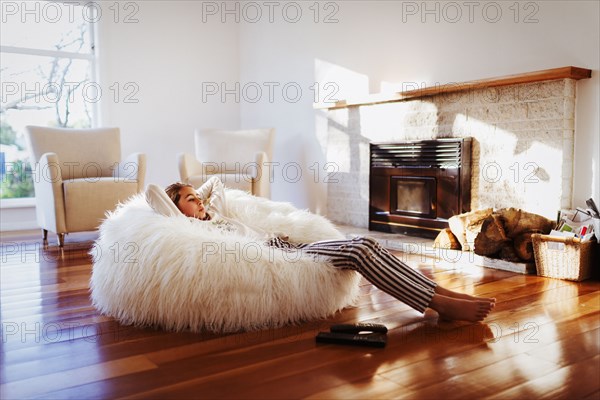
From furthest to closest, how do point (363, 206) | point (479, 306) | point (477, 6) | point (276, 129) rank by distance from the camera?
1. point (276, 129)
2. point (363, 206)
3. point (477, 6)
4. point (479, 306)

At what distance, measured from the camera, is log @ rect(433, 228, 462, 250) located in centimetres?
364

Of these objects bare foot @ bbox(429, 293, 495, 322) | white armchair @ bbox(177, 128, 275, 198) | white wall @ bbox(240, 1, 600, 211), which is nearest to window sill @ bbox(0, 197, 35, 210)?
white armchair @ bbox(177, 128, 275, 198)

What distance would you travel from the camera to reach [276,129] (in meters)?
5.95

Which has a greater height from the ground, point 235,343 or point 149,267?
point 149,267

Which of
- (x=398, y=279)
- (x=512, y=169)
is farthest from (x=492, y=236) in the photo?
(x=398, y=279)

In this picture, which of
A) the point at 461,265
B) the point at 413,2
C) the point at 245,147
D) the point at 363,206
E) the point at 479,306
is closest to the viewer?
the point at 479,306

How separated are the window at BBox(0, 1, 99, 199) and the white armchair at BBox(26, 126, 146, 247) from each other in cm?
98

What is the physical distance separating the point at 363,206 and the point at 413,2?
5.56ft

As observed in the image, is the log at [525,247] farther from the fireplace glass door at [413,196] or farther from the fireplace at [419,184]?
the fireplace glass door at [413,196]

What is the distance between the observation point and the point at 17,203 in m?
5.25

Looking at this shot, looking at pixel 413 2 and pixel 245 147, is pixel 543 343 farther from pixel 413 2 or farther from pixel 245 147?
pixel 245 147

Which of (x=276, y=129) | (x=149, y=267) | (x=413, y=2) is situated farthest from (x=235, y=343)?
(x=276, y=129)

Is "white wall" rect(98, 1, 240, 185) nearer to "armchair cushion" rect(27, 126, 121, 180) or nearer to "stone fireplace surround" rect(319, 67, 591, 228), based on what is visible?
"armchair cushion" rect(27, 126, 121, 180)

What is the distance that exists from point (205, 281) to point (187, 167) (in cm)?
312
